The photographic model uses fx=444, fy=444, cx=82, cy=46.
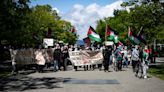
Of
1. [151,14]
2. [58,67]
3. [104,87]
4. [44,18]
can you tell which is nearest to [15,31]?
[58,67]

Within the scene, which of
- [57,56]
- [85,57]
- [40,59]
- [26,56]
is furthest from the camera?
[85,57]

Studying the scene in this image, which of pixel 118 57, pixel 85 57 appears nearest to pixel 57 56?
pixel 85 57

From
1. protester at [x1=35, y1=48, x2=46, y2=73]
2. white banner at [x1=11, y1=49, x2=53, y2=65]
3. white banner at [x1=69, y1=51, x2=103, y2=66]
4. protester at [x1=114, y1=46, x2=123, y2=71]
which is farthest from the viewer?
white banner at [x1=69, y1=51, x2=103, y2=66]

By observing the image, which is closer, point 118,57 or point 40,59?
point 40,59

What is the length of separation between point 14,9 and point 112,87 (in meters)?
15.5

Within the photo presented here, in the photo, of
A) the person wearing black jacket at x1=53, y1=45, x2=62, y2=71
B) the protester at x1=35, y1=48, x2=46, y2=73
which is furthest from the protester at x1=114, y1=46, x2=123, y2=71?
the protester at x1=35, y1=48, x2=46, y2=73

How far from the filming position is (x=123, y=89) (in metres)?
17.6

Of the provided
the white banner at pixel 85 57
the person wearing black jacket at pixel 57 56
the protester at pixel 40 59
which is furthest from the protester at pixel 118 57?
the protester at pixel 40 59

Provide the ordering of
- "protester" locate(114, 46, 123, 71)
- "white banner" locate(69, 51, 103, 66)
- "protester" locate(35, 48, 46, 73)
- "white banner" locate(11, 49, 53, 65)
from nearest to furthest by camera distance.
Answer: "white banner" locate(11, 49, 53, 65) < "protester" locate(35, 48, 46, 73) < "protester" locate(114, 46, 123, 71) < "white banner" locate(69, 51, 103, 66)

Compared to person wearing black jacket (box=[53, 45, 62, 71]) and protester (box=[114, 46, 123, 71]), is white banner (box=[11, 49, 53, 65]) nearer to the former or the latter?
person wearing black jacket (box=[53, 45, 62, 71])

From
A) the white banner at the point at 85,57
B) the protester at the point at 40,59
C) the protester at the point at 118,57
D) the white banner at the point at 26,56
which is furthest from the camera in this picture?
the white banner at the point at 85,57

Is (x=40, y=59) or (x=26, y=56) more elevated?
(x=26, y=56)

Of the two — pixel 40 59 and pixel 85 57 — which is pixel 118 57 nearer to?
pixel 85 57

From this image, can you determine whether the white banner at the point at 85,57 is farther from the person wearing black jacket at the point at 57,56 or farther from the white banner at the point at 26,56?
the white banner at the point at 26,56
